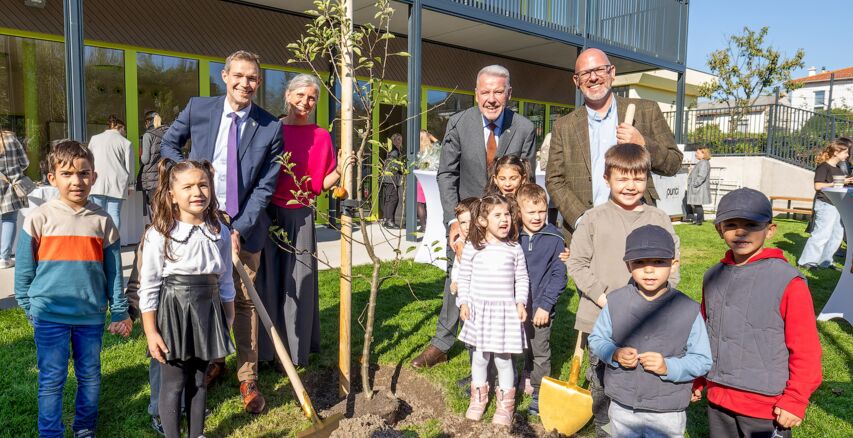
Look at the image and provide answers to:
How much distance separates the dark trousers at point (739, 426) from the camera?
220 cm

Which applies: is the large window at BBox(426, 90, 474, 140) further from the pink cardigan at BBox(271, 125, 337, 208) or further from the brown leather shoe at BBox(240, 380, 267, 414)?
the brown leather shoe at BBox(240, 380, 267, 414)

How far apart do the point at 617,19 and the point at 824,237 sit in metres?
6.54

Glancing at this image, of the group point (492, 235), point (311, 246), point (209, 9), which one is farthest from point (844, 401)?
point (209, 9)

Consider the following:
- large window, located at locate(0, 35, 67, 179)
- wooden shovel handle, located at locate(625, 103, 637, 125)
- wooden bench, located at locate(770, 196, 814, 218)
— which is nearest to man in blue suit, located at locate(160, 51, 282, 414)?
wooden shovel handle, located at locate(625, 103, 637, 125)

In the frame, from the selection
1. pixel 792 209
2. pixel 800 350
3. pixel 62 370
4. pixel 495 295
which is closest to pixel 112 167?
pixel 62 370

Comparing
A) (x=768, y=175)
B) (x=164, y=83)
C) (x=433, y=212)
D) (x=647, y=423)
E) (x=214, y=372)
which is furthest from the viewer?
(x=768, y=175)

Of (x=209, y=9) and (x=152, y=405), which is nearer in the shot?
(x=152, y=405)

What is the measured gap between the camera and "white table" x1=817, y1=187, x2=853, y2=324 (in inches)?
210

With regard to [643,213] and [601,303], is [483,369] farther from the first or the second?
[643,213]

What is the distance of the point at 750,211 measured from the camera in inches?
86.0

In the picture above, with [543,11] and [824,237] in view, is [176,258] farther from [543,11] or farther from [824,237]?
[543,11]

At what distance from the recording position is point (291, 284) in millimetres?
3783

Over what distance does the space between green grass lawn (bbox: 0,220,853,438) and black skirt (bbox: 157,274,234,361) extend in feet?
2.29

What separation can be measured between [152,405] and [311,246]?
131 cm
